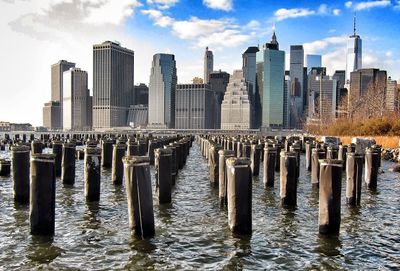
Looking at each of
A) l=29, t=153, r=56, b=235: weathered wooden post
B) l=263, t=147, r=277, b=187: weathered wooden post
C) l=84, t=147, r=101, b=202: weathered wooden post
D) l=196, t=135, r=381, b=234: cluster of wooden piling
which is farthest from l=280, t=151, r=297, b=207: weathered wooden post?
l=29, t=153, r=56, b=235: weathered wooden post

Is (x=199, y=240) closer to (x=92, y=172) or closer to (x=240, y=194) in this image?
(x=240, y=194)

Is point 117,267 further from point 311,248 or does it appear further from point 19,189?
point 19,189

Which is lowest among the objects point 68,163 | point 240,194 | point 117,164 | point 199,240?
point 199,240

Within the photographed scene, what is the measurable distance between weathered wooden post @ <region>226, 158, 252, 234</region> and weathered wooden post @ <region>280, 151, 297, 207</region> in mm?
4968

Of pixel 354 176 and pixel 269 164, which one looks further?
pixel 269 164

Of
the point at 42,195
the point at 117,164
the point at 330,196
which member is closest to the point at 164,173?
the point at 42,195

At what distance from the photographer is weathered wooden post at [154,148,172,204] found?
18.6 m

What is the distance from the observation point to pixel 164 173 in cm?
1869

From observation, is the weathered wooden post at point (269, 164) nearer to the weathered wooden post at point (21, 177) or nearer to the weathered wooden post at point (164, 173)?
the weathered wooden post at point (164, 173)

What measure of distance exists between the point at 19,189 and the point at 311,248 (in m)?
13.2

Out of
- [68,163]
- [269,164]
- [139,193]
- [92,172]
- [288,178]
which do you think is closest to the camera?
[139,193]

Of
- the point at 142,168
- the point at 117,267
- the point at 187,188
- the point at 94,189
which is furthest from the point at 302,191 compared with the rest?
the point at 117,267

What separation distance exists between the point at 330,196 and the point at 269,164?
1031 cm

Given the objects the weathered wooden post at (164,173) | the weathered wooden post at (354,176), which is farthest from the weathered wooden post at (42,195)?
the weathered wooden post at (354,176)
